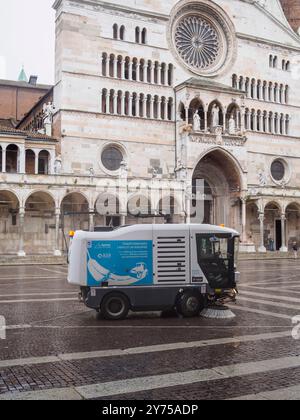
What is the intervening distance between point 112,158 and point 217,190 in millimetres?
10849

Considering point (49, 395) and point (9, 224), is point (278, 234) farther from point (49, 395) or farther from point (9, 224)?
point (49, 395)

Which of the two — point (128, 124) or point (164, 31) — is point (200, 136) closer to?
point (128, 124)

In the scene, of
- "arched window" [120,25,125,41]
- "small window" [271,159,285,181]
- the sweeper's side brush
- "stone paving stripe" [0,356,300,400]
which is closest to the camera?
"stone paving stripe" [0,356,300,400]

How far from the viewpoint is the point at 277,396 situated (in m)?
6.44

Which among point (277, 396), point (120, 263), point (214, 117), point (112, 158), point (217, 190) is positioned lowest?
point (277, 396)

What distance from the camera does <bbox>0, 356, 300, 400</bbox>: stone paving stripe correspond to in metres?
6.49

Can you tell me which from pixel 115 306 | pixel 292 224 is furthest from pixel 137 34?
pixel 115 306

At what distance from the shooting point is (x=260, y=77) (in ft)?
159

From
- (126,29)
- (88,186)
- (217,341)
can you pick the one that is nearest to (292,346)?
(217,341)

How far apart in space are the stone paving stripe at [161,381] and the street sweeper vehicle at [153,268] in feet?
14.8

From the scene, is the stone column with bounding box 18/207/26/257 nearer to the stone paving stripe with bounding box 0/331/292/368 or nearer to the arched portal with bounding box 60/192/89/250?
the arched portal with bounding box 60/192/89/250

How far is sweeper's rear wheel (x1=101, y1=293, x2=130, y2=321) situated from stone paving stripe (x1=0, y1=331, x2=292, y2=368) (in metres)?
3.04

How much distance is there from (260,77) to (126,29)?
47.1ft

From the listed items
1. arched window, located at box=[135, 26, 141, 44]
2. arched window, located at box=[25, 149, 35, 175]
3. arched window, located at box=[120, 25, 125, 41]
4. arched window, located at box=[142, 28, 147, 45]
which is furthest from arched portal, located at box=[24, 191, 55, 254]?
arched window, located at box=[142, 28, 147, 45]
